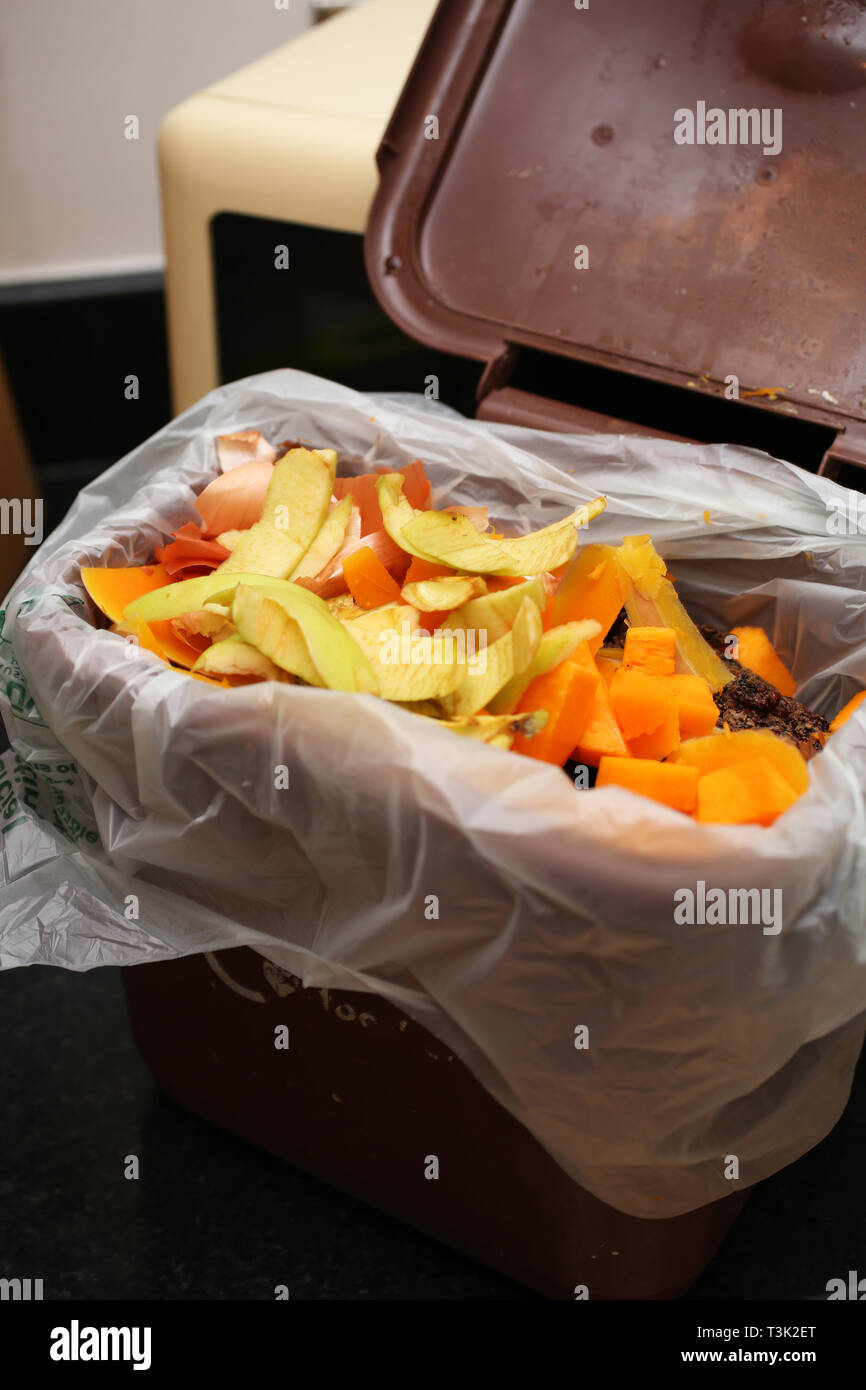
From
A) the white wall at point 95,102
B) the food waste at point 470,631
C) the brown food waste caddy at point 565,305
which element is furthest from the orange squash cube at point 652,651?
the white wall at point 95,102

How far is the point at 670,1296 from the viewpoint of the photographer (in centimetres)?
56

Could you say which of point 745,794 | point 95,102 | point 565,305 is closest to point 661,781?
point 745,794

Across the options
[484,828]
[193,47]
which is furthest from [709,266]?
[193,47]

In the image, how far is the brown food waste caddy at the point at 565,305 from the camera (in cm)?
53

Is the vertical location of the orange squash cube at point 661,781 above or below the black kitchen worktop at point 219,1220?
above

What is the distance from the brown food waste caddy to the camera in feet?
1.75

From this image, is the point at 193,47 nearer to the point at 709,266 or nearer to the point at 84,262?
the point at 84,262

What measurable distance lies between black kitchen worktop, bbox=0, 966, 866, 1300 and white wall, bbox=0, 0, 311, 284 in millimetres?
872

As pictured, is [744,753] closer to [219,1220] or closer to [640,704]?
[640,704]

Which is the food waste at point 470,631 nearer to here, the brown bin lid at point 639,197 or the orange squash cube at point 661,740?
the orange squash cube at point 661,740

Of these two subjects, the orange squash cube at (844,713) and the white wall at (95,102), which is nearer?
the orange squash cube at (844,713)

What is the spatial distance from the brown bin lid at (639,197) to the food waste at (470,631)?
0.13m

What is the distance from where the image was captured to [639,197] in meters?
0.66
